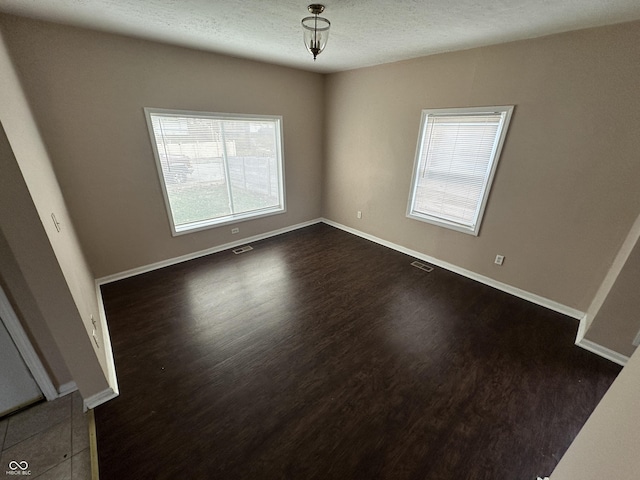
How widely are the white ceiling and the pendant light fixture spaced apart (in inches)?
2.8

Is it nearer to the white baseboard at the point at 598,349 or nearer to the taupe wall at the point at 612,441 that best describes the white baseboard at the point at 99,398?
the taupe wall at the point at 612,441

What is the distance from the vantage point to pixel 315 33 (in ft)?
5.91

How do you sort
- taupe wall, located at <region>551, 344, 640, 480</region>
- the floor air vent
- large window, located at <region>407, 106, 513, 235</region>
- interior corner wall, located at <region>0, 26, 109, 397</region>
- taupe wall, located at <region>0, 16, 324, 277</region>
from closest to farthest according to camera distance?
taupe wall, located at <region>551, 344, 640, 480</region>
interior corner wall, located at <region>0, 26, 109, 397</region>
taupe wall, located at <region>0, 16, 324, 277</region>
large window, located at <region>407, 106, 513, 235</region>
the floor air vent

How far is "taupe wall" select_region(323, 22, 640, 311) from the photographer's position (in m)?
2.04

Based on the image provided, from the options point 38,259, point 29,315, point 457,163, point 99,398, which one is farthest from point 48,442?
point 457,163

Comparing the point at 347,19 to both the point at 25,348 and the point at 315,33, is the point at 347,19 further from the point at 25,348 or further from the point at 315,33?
the point at 25,348

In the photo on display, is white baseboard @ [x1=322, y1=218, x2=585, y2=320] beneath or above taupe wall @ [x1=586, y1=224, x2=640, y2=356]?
beneath

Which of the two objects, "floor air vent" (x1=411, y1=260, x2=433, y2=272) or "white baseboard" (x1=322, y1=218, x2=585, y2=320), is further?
Answer: "floor air vent" (x1=411, y1=260, x2=433, y2=272)

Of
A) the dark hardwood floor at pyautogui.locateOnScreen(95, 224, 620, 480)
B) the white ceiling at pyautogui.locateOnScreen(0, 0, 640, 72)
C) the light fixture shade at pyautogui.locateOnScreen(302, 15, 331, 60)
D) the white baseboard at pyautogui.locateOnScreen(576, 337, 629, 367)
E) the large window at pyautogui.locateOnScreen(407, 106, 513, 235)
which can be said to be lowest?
the dark hardwood floor at pyautogui.locateOnScreen(95, 224, 620, 480)

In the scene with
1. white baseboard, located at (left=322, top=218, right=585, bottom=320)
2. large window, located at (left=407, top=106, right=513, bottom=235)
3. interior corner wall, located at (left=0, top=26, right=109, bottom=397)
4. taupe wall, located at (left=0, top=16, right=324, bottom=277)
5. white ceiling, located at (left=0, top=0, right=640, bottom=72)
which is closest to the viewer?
interior corner wall, located at (left=0, top=26, right=109, bottom=397)

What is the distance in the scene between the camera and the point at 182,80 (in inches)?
114

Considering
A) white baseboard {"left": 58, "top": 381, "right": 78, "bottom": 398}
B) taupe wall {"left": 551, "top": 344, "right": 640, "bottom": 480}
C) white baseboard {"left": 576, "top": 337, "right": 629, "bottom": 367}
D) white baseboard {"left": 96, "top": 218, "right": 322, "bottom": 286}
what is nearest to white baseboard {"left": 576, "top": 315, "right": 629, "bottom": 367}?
white baseboard {"left": 576, "top": 337, "right": 629, "bottom": 367}

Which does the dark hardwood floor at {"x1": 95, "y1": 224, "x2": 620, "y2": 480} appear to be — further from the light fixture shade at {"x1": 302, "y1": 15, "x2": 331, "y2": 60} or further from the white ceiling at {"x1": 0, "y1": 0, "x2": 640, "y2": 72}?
the white ceiling at {"x1": 0, "y1": 0, "x2": 640, "y2": 72}

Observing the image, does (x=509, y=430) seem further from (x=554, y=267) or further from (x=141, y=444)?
(x=141, y=444)
